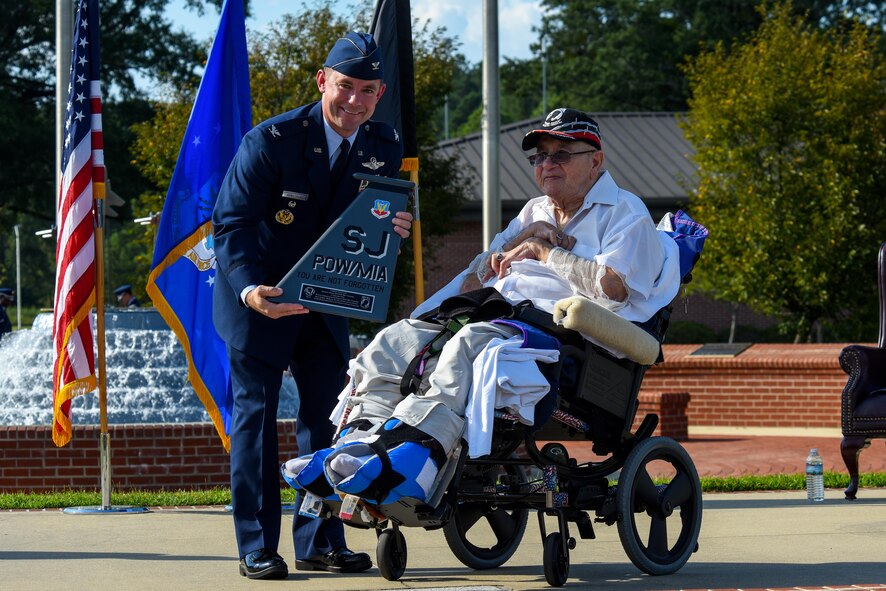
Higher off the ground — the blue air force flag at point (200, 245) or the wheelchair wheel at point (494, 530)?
the blue air force flag at point (200, 245)

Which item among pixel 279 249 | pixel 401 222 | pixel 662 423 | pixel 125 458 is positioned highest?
pixel 401 222

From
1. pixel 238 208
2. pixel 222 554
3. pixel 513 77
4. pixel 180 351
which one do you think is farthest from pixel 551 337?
pixel 513 77

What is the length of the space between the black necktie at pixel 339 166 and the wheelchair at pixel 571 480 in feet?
3.16

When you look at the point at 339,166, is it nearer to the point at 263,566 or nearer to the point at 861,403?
the point at 263,566

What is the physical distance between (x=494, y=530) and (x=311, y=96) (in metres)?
20.1

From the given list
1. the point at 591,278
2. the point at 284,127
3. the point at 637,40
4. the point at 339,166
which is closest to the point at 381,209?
the point at 339,166

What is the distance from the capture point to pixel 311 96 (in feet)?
83.0

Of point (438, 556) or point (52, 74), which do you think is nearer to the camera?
point (438, 556)

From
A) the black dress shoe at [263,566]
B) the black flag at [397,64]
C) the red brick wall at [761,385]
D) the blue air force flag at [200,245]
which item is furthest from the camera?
the red brick wall at [761,385]

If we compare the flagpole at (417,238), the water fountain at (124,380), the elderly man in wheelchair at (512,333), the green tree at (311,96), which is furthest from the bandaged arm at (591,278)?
the green tree at (311,96)

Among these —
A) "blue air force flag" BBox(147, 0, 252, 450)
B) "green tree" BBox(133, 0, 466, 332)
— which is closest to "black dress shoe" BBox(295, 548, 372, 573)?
"blue air force flag" BBox(147, 0, 252, 450)

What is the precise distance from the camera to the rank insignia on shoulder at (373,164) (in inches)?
224

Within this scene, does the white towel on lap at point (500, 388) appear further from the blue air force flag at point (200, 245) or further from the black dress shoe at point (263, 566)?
the blue air force flag at point (200, 245)

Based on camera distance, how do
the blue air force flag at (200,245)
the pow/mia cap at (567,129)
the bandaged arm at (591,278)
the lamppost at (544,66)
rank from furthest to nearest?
the lamppost at (544,66) → the blue air force flag at (200,245) → the pow/mia cap at (567,129) → the bandaged arm at (591,278)
